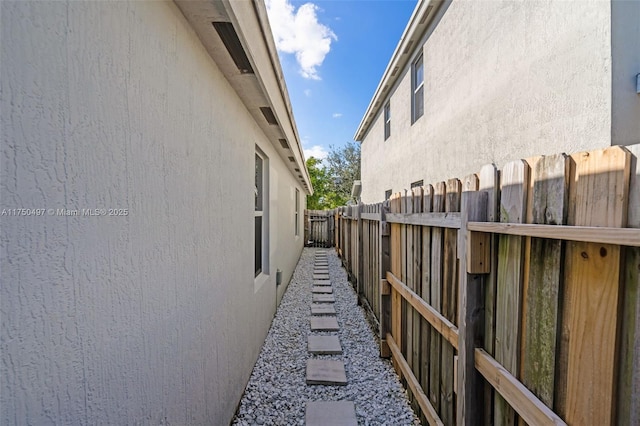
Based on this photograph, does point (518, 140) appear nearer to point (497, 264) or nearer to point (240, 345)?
point (497, 264)

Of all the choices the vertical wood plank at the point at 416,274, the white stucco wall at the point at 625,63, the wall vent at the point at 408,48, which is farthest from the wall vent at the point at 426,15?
the vertical wood plank at the point at 416,274

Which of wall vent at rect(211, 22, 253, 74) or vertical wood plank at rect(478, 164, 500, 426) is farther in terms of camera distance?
wall vent at rect(211, 22, 253, 74)

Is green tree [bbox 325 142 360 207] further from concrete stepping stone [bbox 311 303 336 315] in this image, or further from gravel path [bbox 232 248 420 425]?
gravel path [bbox 232 248 420 425]

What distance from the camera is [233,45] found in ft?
6.05

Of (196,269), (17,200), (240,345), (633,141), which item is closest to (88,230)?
(17,200)

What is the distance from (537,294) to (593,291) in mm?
251

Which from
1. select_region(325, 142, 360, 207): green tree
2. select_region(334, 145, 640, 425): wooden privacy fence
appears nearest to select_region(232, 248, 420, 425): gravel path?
select_region(334, 145, 640, 425): wooden privacy fence

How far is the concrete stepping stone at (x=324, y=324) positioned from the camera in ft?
14.2

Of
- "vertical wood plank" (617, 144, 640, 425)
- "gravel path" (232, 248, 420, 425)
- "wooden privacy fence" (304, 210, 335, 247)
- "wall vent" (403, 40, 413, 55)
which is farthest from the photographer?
"wooden privacy fence" (304, 210, 335, 247)

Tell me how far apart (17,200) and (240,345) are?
2360mm

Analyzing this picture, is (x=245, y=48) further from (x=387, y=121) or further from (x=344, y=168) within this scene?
(x=344, y=168)

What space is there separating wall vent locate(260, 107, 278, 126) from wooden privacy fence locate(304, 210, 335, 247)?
1047 cm

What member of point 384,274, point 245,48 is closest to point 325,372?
point 384,274

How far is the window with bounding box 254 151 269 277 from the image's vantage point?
414 centimetres
